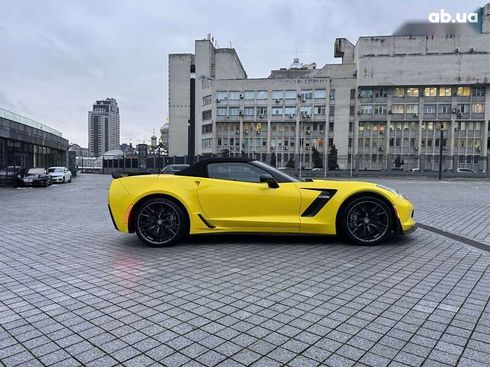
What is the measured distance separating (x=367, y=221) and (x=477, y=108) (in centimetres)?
8065

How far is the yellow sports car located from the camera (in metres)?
5.90

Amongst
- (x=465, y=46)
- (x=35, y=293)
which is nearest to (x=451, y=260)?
(x=35, y=293)

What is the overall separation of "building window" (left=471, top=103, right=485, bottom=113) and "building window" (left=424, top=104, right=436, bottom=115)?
6824 millimetres

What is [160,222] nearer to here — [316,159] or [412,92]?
[316,159]

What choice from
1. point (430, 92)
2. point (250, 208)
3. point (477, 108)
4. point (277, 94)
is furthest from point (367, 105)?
point (250, 208)

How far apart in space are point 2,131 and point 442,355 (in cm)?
2601

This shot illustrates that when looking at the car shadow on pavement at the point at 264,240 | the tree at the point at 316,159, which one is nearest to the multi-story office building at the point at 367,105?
the tree at the point at 316,159

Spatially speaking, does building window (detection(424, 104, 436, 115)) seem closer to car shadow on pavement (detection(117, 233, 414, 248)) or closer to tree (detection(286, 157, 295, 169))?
tree (detection(286, 157, 295, 169))

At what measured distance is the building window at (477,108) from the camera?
7251 cm

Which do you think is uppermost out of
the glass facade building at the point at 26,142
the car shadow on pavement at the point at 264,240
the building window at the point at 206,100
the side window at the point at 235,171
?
the building window at the point at 206,100

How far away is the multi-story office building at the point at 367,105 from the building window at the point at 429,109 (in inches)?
7.8

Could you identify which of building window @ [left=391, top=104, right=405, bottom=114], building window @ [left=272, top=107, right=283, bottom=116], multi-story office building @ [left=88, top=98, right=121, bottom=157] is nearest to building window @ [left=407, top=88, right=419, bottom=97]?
building window @ [left=391, top=104, right=405, bottom=114]

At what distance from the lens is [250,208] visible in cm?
590

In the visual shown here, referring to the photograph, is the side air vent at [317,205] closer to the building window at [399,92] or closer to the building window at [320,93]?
the building window at [320,93]
